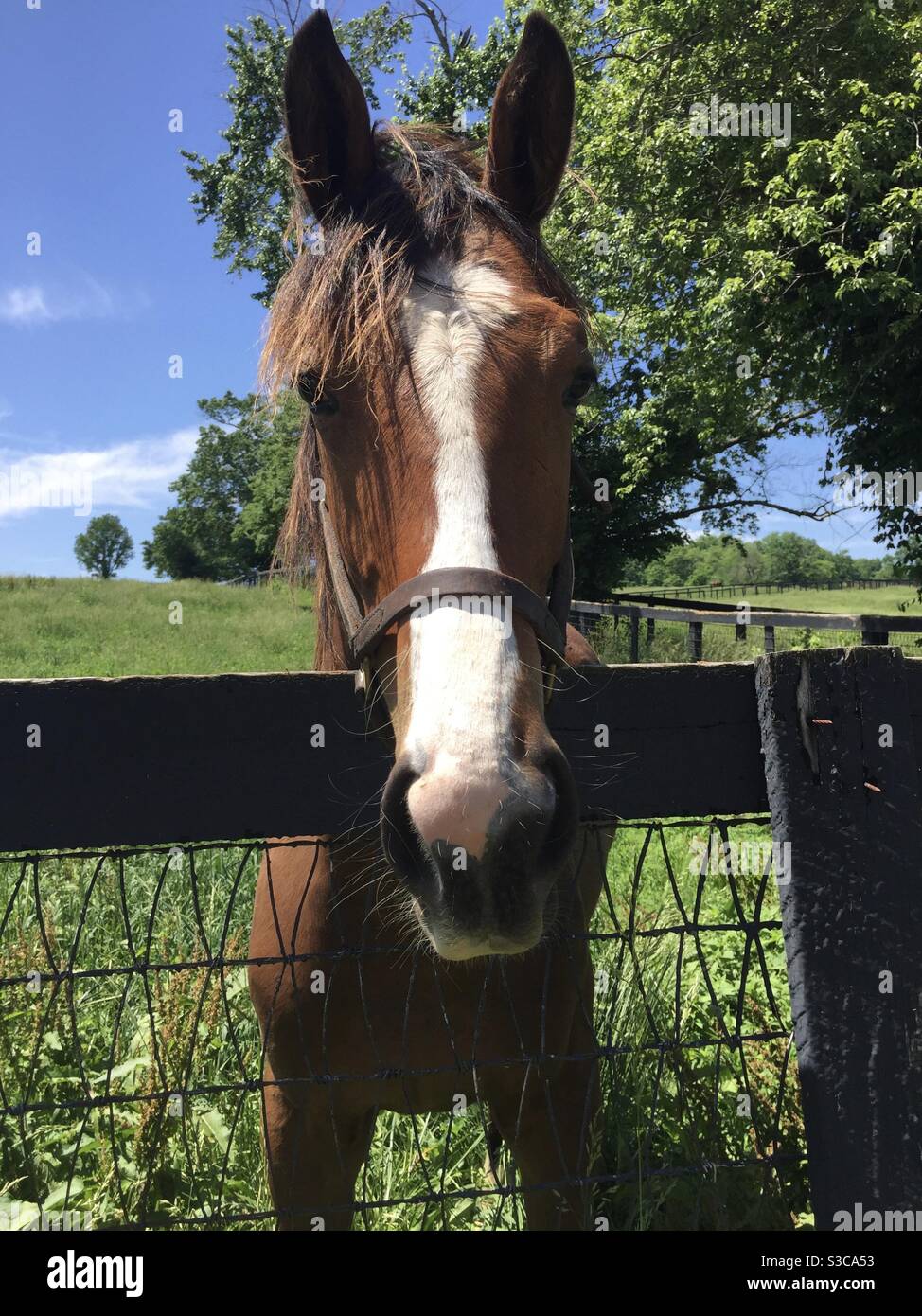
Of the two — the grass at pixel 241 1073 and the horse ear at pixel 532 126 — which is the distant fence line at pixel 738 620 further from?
the horse ear at pixel 532 126

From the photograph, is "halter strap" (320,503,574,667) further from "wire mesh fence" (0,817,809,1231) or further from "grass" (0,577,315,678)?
"grass" (0,577,315,678)

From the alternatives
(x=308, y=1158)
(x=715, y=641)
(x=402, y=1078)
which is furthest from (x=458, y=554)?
(x=715, y=641)

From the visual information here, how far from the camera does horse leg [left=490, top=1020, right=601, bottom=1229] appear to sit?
191cm

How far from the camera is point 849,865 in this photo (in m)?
1.42

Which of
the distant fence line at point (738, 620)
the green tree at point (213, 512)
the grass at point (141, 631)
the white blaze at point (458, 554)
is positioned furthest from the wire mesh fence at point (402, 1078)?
the green tree at point (213, 512)

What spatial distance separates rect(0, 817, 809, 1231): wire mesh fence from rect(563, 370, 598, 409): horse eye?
2.89 feet

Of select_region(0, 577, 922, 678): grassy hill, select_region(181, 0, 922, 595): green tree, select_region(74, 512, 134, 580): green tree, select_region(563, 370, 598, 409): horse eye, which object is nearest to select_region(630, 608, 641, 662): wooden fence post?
select_region(0, 577, 922, 678): grassy hill

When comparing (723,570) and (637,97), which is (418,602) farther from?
(723,570)

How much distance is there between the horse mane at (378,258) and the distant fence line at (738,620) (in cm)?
572

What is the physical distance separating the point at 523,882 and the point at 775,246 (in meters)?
14.1

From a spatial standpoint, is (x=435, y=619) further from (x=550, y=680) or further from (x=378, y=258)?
(x=378, y=258)

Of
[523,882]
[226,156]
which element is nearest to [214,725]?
[523,882]

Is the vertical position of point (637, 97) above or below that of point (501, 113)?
above

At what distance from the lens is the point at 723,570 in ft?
278
